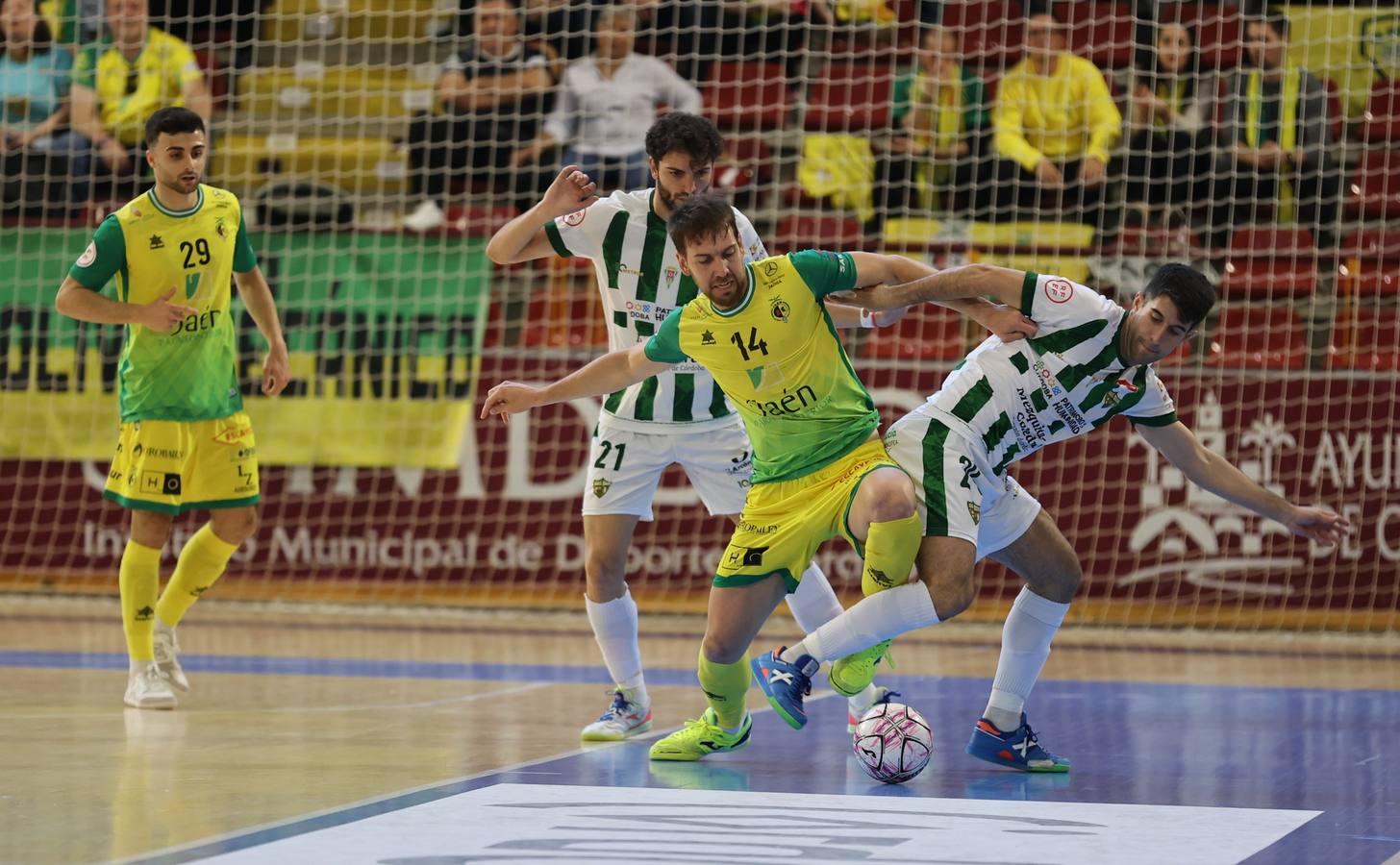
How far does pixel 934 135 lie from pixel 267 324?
19.3ft

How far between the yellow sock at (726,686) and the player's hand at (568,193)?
4.91ft

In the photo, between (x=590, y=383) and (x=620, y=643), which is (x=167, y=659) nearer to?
(x=620, y=643)

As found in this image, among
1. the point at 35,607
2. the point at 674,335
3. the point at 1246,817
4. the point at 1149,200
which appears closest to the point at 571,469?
the point at 35,607

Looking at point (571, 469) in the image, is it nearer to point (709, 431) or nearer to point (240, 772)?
point (709, 431)

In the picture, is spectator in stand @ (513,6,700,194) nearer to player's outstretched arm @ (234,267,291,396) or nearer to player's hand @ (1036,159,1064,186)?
player's hand @ (1036,159,1064,186)

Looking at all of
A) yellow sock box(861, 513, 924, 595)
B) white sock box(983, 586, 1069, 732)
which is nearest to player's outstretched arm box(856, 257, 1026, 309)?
yellow sock box(861, 513, 924, 595)

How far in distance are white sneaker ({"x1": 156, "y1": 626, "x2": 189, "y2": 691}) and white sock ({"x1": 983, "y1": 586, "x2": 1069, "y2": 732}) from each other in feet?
10.8

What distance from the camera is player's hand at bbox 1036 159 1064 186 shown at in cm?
1195

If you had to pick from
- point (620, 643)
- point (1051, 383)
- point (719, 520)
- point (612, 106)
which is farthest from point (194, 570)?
point (612, 106)

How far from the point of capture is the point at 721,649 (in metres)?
5.76

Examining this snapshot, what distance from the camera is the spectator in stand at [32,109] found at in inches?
505

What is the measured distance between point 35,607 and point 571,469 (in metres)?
3.24

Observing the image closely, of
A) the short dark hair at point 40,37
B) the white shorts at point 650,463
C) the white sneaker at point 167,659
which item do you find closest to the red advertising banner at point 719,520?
the short dark hair at point 40,37

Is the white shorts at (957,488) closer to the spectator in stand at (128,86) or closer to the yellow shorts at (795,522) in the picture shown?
the yellow shorts at (795,522)
